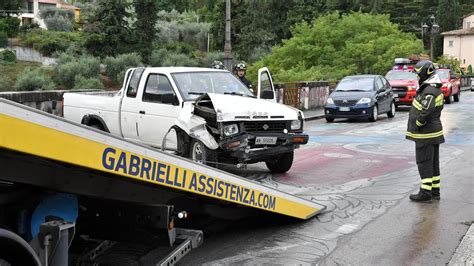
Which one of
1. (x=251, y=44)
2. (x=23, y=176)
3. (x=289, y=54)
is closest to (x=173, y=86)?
(x=23, y=176)

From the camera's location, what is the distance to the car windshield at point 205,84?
9.63m

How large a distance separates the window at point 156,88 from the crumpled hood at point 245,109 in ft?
3.77

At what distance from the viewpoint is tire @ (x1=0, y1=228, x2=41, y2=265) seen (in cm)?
311

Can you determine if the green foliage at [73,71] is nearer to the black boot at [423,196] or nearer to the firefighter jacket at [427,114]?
the firefighter jacket at [427,114]

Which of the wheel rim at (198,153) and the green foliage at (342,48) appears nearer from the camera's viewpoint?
the wheel rim at (198,153)

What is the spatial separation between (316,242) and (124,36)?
41.7 m

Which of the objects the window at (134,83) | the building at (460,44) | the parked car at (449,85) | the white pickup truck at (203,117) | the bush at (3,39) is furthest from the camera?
the building at (460,44)

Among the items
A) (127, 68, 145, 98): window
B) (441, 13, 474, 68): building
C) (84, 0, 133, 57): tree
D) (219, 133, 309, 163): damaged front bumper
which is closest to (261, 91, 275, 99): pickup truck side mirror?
(219, 133, 309, 163): damaged front bumper

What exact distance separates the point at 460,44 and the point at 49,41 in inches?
2765

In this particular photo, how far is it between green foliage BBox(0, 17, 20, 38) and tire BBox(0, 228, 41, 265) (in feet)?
221

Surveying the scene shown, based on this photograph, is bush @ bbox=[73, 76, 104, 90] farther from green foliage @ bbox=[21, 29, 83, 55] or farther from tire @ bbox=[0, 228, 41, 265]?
tire @ bbox=[0, 228, 41, 265]

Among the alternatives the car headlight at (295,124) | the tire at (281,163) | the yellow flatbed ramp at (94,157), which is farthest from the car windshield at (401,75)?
the yellow flatbed ramp at (94,157)

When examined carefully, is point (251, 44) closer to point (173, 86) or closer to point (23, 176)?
point (173, 86)

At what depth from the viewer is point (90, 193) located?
3.93 metres
